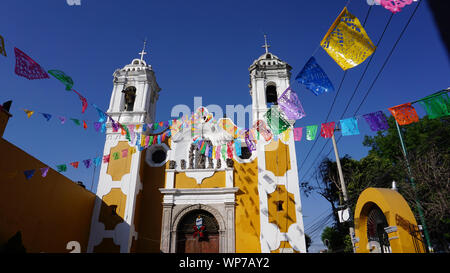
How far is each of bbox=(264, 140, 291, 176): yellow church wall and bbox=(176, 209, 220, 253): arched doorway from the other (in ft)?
10.4

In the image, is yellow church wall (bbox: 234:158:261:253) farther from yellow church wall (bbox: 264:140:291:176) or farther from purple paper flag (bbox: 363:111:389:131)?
purple paper flag (bbox: 363:111:389:131)

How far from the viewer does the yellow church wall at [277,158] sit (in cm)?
1087

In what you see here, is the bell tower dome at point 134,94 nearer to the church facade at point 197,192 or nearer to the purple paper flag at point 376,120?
the church facade at point 197,192

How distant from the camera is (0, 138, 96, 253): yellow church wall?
6656 millimetres

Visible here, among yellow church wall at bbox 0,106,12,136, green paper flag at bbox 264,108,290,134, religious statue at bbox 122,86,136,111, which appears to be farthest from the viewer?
religious statue at bbox 122,86,136,111

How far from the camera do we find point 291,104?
753cm

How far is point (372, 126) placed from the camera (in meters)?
6.38

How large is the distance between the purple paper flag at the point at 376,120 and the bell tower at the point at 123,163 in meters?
8.05

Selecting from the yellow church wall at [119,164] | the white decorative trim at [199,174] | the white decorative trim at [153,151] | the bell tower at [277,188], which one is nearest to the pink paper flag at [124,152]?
the yellow church wall at [119,164]

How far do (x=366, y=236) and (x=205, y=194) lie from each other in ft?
19.7

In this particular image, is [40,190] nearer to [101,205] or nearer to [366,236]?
[101,205]

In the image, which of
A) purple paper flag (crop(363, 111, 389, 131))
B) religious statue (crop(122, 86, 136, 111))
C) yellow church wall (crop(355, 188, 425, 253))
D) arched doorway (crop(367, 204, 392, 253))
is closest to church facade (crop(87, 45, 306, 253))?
religious statue (crop(122, 86, 136, 111))
